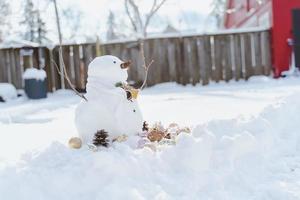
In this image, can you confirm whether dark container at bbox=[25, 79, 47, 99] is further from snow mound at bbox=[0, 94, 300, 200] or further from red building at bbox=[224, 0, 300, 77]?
snow mound at bbox=[0, 94, 300, 200]

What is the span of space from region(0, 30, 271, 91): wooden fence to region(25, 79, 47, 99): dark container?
0.92m

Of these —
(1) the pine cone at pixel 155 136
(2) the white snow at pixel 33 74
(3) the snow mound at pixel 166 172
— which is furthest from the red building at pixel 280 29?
(1) the pine cone at pixel 155 136

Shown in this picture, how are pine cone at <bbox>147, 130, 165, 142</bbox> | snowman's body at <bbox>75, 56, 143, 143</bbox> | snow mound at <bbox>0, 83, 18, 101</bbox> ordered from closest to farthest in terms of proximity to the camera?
snowman's body at <bbox>75, 56, 143, 143</bbox>, pine cone at <bbox>147, 130, 165, 142</bbox>, snow mound at <bbox>0, 83, 18, 101</bbox>

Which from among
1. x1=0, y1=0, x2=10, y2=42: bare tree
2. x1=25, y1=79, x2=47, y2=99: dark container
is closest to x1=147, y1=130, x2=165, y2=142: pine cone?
x1=25, y1=79, x2=47, y2=99: dark container

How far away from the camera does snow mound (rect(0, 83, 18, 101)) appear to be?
11916 mm

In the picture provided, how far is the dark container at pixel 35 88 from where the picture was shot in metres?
12.1

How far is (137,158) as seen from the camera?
3.72m

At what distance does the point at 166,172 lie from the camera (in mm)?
3705

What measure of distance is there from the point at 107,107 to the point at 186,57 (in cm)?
919

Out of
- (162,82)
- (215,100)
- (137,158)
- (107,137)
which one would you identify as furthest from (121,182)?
(162,82)

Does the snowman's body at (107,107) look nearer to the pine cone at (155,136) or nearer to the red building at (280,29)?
the pine cone at (155,136)

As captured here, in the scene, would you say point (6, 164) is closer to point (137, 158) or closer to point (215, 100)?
point (137, 158)

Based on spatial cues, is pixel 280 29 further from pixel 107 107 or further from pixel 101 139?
pixel 101 139

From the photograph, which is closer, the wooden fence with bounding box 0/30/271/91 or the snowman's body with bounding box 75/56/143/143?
the snowman's body with bounding box 75/56/143/143
